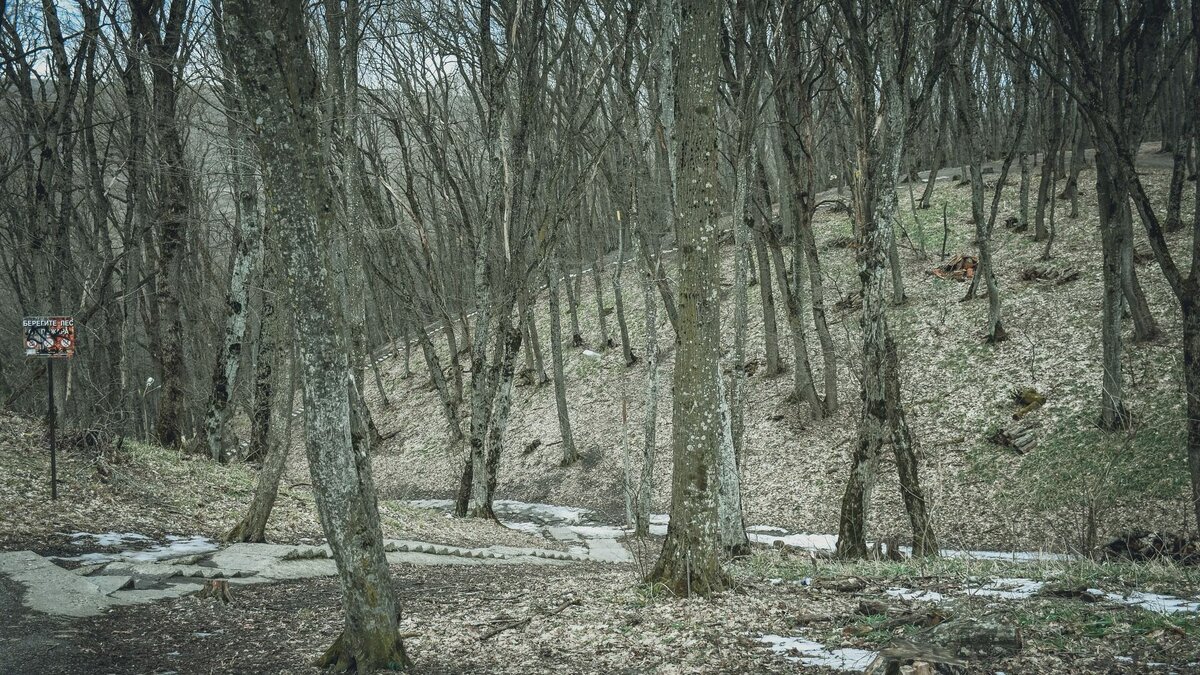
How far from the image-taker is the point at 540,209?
21453mm

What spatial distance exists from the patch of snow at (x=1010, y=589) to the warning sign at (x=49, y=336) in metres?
10.9

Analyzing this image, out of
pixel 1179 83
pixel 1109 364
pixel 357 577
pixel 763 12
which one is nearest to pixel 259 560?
pixel 357 577

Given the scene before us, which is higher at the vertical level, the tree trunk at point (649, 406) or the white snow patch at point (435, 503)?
the tree trunk at point (649, 406)

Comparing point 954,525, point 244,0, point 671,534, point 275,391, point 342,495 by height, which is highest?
point 244,0

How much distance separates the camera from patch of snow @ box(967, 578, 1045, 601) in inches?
233

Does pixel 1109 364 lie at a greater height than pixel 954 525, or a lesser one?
greater

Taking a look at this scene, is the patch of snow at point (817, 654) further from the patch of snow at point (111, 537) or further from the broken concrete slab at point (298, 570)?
the patch of snow at point (111, 537)

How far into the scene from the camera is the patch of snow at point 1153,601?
4969mm

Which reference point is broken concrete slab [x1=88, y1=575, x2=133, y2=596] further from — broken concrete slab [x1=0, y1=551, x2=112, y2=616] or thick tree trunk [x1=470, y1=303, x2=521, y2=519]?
thick tree trunk [x1=470, y1=303, x2=521, y2=519]

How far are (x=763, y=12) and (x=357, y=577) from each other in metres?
10.4

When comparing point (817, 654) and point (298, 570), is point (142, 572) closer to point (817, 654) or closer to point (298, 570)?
point (298, 570)

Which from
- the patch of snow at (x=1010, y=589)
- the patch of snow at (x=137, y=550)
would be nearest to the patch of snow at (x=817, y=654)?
the patch of snow at (x=1010, y=589)

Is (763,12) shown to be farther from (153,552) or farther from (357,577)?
(153,552)

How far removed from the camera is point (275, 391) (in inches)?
394
